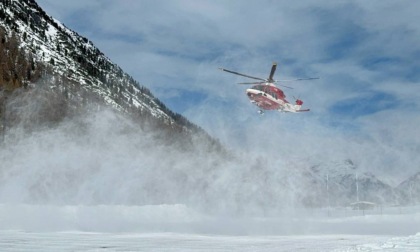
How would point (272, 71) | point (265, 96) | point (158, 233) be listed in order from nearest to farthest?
point (158, 233)
point (265, 96)
point (272, 71)

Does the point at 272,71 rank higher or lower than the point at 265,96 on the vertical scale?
higher

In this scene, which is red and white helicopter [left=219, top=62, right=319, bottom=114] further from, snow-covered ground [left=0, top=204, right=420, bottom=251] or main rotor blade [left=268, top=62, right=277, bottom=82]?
snow-covered ground [left=0, top=204, right=420, bottom=251]

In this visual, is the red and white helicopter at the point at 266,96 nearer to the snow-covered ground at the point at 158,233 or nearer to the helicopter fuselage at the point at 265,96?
the helicopter fuselage at the point at 265,96

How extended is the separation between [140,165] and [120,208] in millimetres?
26088

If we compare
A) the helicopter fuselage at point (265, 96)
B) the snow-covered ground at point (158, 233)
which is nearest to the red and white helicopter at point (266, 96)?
the helicopter fuselage at point (265, 96)

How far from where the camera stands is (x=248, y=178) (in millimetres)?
73375

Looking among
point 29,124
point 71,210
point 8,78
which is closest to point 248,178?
point 71,210

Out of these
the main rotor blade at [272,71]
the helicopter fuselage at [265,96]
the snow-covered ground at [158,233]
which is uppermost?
the main rotor blade at [272,71]

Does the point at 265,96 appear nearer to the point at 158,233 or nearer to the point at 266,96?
the point at 266,96

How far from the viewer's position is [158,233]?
22.0 m

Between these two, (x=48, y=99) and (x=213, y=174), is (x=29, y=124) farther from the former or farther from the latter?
(x=213, y=174)

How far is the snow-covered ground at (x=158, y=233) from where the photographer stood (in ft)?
47.9

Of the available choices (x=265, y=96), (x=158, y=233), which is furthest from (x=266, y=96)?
(x=158, y=233)

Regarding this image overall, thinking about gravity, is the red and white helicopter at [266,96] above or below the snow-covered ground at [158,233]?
above
